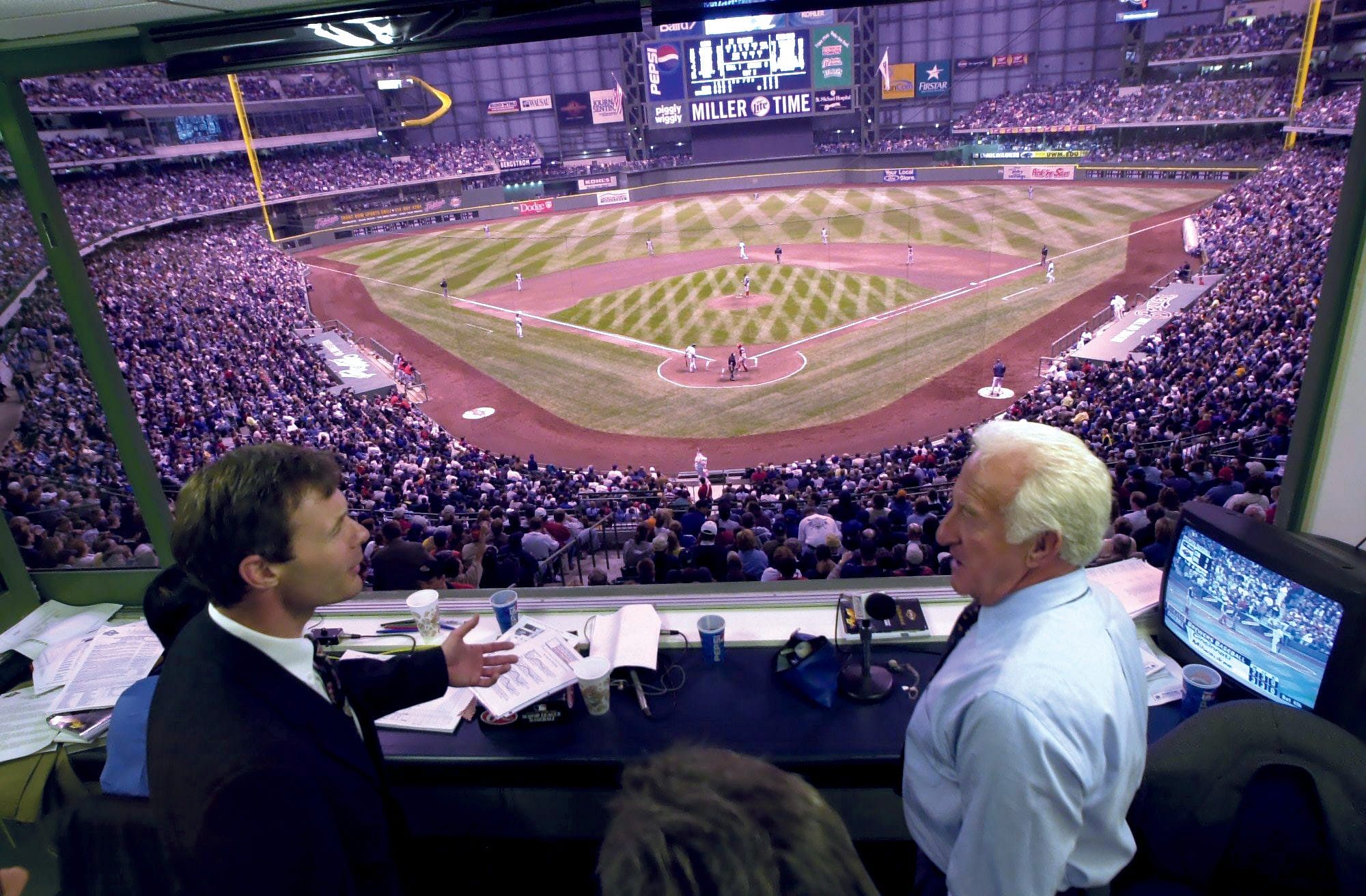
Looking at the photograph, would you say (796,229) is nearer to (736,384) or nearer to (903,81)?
(736,384)

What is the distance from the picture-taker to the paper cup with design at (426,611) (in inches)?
120

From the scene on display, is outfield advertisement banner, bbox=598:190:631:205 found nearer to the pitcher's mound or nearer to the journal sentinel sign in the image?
the journal sentinel sign

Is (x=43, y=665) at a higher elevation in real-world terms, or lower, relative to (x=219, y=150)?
lower

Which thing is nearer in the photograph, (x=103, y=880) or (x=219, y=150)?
(x=103, y=880)

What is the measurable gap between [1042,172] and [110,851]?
3553 cm

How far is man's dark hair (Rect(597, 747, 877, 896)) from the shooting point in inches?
28.2

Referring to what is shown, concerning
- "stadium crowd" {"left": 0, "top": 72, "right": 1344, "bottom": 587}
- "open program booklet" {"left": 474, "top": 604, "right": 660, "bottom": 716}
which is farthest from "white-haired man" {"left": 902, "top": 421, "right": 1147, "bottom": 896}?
"stadium crowd" {"left": 0, "top": 72, "right": 1344, "bottom": 587}

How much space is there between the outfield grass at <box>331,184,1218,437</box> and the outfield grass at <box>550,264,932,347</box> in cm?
6

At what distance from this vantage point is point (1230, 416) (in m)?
9.52

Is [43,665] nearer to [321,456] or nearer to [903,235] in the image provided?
[321,456]

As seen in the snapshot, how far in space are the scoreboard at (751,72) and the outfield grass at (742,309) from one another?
15.3 metres

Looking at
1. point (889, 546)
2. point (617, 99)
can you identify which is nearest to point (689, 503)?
point (889, 546)

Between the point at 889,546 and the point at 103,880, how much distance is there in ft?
18.8

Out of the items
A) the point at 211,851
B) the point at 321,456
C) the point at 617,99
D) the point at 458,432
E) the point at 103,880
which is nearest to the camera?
the point at 211,851
